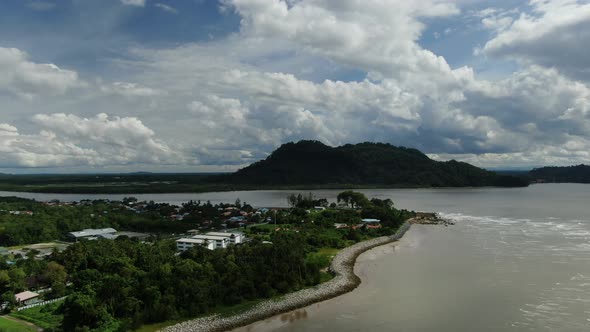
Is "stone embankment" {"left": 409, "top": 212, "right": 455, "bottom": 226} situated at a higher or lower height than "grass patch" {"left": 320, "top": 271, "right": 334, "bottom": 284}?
higher

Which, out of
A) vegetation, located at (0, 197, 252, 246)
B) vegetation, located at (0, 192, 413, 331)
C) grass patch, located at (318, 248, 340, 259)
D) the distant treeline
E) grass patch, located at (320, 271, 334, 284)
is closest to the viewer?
vegetation, located at (0, 192, 413, 331)

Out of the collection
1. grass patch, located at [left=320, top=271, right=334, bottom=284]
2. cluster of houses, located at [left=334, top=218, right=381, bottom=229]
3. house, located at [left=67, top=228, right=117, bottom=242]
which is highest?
cluster of houses, located at [left=334, top=218, right=381, bottom=229]

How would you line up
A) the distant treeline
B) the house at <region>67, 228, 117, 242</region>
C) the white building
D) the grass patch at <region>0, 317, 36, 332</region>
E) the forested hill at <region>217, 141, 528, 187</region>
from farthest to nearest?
the forested hill at <region>217, 141, 528, 187</region> → the distant treeline → the house at <region>67, 228, 117, 242</region> → the white building → the grass patch at <region>0, 317, 36, 332</region>

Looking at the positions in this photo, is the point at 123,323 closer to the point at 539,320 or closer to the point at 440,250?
the point at 539,320

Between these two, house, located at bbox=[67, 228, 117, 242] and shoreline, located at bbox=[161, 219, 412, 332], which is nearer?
shoreline, located at bbox=[161, 219, 412, 332]

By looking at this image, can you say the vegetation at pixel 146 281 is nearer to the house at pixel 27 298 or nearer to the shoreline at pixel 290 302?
the house at pixel 27 298

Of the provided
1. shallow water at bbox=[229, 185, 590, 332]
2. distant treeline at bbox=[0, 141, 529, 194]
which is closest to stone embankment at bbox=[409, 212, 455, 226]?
shallow water at bbox=[229, 185, 590, 332]

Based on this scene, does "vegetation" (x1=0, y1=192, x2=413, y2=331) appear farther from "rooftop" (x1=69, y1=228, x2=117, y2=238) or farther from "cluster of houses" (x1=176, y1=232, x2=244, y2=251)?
"rooftop" (x1=69, y1=228, x2=117, y2=238)
